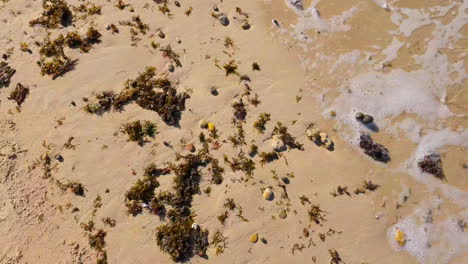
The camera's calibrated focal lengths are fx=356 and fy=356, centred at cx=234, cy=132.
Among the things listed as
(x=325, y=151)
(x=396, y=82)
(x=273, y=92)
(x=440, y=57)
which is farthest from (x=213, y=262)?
(x=440, y=57)

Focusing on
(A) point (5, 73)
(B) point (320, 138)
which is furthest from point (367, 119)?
(A) point (5, 73)

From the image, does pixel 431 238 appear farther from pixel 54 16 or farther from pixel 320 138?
pixel 54 16

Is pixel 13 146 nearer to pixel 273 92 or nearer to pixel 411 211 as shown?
pixel 273 92

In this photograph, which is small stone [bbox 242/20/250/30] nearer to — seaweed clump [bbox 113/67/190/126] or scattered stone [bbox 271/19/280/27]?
scattered stone [bbox 271/19/280/27]

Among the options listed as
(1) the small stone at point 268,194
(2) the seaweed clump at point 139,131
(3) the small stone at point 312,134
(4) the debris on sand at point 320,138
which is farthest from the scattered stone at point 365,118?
(2) the seaweed clump at point 139,131

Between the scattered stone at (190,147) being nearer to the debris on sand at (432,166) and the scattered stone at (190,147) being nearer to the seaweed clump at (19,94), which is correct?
the seaweed clump at (19,94)

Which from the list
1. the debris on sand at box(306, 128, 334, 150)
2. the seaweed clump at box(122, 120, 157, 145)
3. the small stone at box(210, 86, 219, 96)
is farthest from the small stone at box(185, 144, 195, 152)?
the debris on sand at box(306, 128, 334, 150)
